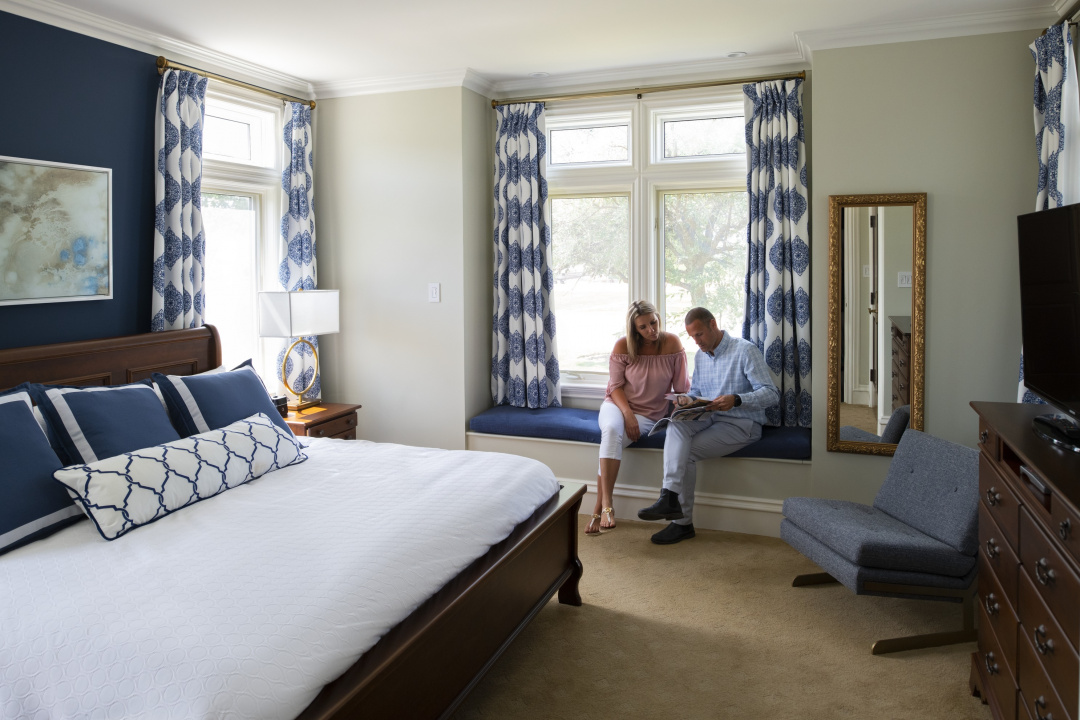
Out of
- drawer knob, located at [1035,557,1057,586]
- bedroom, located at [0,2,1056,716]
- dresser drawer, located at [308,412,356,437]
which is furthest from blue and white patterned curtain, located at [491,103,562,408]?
drawer knob, located at [1035,557,1057,586]

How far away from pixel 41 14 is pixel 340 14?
1196 millimetres

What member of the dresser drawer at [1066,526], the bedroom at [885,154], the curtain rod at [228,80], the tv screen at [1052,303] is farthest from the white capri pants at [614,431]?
the curtain rod at [228,80]

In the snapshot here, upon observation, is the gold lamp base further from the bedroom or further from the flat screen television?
the flat screen television

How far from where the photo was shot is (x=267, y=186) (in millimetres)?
4523

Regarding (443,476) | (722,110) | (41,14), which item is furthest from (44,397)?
(722,110)

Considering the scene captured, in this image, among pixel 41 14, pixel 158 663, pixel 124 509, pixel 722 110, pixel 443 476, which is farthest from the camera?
pixel 722 110

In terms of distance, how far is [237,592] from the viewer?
185cm

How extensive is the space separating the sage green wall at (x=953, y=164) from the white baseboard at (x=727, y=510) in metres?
0.64

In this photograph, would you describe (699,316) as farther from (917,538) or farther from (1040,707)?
(1040,707)

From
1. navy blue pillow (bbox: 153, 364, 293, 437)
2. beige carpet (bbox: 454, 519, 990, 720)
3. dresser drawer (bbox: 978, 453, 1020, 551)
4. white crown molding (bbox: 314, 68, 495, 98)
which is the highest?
white crown molding (bbox: 314, 68, 495, 98)

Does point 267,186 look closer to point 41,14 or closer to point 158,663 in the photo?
point 41,14

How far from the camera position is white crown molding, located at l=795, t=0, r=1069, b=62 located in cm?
340

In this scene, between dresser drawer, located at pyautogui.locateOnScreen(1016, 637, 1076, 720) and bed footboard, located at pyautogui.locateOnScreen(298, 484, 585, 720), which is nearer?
dresser drawer, located at pyautogui.locateOnScreen(1016, 637, 1076, 720)

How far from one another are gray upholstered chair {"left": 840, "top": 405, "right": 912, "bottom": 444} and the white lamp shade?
2829mm
